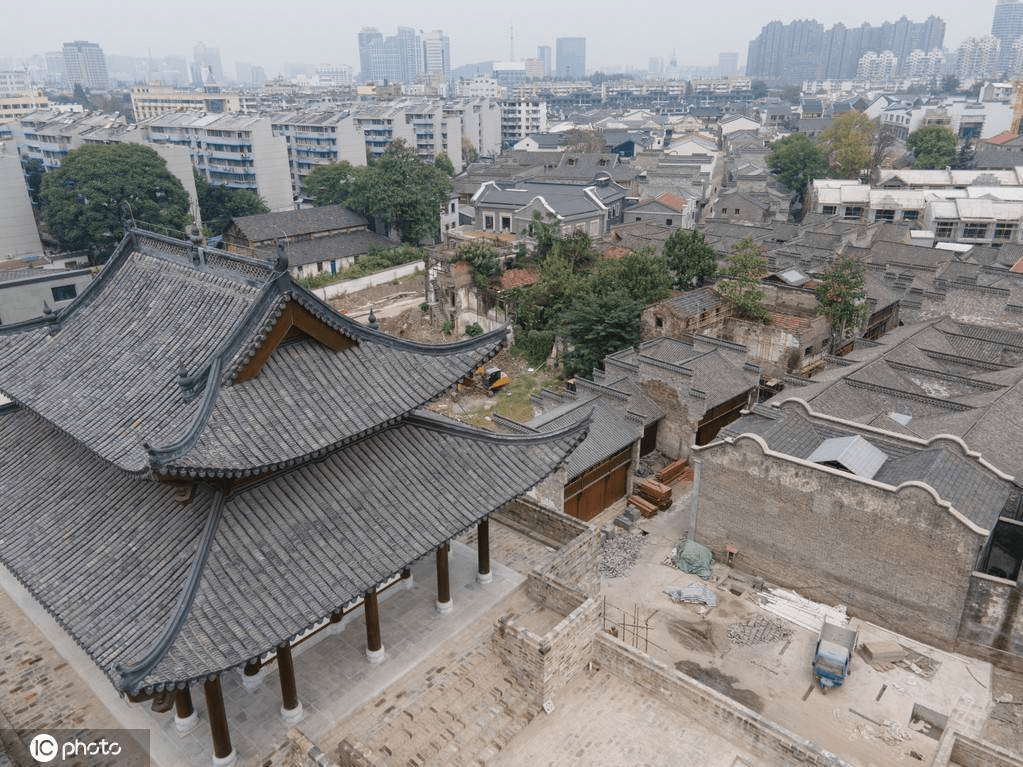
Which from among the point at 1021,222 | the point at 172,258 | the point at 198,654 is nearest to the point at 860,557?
the point at 198,654

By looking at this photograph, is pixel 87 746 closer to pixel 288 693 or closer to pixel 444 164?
pixel 288 693

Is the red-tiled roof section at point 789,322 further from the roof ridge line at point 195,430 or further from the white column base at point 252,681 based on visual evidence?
the roof ridge line at point 195,430

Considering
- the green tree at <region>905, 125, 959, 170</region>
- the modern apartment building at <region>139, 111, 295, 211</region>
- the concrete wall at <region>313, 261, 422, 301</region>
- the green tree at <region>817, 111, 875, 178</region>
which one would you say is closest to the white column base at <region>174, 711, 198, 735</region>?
the concrete wall at <region>313, 261, 422, 301</region>

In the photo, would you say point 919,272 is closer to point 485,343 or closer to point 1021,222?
point 1021,222

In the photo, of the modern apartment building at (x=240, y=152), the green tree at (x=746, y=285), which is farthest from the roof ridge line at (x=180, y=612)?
the modern apartment building at (x=240, y=152)

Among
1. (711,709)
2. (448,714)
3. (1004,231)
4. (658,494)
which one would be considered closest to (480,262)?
(658,494)

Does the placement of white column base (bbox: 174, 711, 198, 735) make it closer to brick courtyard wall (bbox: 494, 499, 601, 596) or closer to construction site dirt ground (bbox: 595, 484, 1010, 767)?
brick courtyard wall (bbox: 494, 499, 601, 596)

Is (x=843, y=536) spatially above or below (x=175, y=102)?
below
